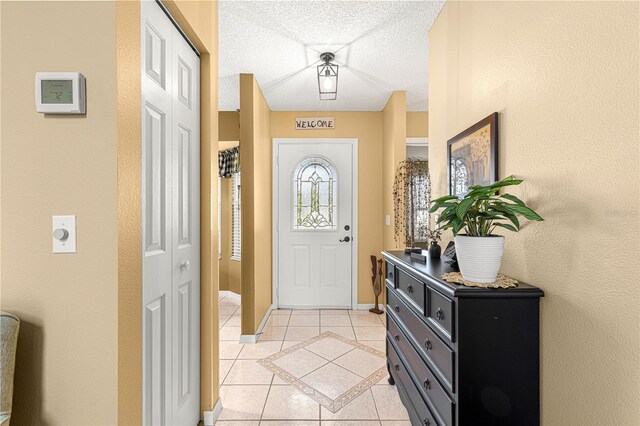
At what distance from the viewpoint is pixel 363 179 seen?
12.8 feet

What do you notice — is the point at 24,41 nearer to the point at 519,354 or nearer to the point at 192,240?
the point at 192,240

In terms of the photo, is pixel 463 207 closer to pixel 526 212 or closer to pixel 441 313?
pixel 526 212

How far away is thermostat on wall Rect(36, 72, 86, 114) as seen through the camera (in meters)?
0.95

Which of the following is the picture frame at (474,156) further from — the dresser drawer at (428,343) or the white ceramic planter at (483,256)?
the dresser drawer at (428,343)

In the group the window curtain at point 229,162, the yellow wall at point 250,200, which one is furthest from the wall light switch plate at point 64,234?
the window curtain at point 229,162

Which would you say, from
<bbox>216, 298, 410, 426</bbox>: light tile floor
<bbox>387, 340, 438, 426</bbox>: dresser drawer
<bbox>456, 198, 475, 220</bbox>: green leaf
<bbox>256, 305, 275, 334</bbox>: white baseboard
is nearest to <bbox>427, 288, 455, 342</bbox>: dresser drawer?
<bbox>456, 198, 475, 220</bbox>: green leaf

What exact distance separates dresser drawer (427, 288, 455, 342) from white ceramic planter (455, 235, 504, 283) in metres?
0.14

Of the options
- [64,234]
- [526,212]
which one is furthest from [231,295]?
[526,212]

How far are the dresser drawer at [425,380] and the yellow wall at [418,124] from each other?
2.86m

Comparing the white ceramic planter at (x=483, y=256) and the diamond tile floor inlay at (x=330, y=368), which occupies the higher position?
the white ceramic planter at (x=483, y=256)

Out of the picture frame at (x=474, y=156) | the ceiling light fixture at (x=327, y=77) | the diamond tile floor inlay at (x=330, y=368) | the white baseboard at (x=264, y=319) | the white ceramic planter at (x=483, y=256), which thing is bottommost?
the diamond tile floor inlay at (x=330, y=368)

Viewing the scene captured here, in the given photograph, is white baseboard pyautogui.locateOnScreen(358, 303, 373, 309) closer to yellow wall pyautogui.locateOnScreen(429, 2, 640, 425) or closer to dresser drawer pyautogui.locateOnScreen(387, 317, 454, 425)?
dresser drawer pyautogui.locateOnScreen(387, 317, 454, 425)

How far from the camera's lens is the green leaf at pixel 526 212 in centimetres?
102

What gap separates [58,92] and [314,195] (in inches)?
120
